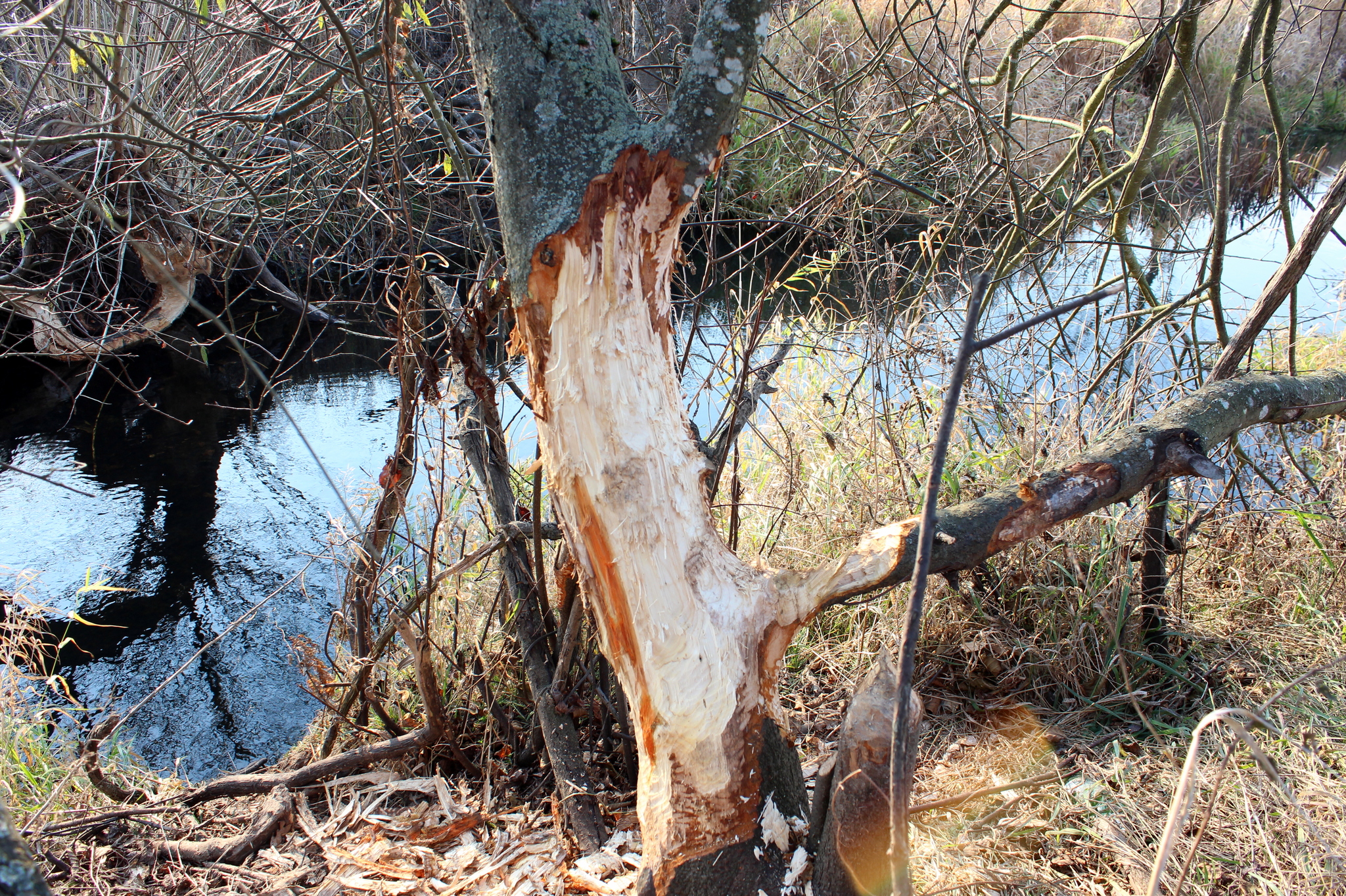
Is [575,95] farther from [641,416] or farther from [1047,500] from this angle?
[1047,500]

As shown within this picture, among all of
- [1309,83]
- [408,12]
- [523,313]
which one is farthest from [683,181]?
[1309,83]

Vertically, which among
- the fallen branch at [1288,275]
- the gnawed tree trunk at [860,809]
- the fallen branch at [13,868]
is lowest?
the gnawed tree trunk at [860,809]

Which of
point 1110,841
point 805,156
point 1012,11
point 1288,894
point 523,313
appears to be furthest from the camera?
point 1012,11

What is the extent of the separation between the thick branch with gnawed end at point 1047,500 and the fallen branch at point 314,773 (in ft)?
4.48

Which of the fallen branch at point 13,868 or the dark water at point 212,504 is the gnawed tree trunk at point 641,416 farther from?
the fallen branch at point 13,868

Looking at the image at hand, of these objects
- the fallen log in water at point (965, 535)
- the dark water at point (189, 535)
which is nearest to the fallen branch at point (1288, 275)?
the fallen log in water at point (965, 535)

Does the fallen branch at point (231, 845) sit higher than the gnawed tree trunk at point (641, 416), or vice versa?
the gnawed tree trunk at point (641, 416)

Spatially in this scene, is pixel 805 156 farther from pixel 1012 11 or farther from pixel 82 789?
pixel 82 789

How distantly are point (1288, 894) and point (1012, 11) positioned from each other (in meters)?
7.28

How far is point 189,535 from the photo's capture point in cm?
484

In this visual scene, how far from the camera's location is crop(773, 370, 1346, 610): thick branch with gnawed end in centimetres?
170

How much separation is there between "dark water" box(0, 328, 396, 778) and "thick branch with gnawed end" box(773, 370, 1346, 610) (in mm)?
1723

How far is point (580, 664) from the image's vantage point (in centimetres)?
234

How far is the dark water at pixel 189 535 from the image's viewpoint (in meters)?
3.56
